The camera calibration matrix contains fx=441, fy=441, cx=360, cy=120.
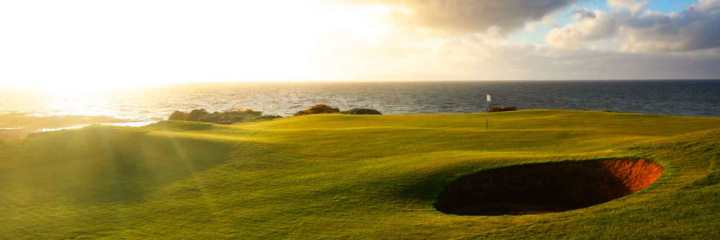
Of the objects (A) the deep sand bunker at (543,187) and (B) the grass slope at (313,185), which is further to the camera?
(A) the deep sand bunker at (543,187)

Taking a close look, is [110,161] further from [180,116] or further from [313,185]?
[180,116]

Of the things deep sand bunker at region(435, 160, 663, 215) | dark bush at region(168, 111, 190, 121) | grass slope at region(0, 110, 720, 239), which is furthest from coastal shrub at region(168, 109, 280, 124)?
deep sand bunker at region(435, 160, 663, 215)

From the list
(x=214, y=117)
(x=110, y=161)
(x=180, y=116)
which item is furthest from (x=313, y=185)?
(x=180, y=116)

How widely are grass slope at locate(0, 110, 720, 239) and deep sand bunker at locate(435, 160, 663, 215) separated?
1.86ft

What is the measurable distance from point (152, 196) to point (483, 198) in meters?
13.7

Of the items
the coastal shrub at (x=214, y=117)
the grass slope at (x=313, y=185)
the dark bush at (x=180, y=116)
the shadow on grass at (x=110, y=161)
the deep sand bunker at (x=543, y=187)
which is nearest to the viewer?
the grass slope at (x=313, y=185)

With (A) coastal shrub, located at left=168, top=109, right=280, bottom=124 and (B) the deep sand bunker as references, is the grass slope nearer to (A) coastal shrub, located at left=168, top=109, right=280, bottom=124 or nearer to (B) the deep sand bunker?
(B) the deep sand bunker

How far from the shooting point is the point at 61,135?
90.5ft

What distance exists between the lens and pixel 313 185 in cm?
1850

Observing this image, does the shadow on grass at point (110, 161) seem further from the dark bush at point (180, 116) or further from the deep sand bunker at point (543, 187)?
the dark bush at point (180, 116)

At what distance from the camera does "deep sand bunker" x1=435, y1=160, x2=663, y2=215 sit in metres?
17.2

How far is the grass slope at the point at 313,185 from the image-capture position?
41.4 ft

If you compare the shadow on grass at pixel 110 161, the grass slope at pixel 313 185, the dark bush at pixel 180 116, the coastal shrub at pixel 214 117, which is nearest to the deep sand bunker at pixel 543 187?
the grass slope at pixel 313 185

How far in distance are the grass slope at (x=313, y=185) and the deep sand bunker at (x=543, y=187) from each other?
0.57 m
